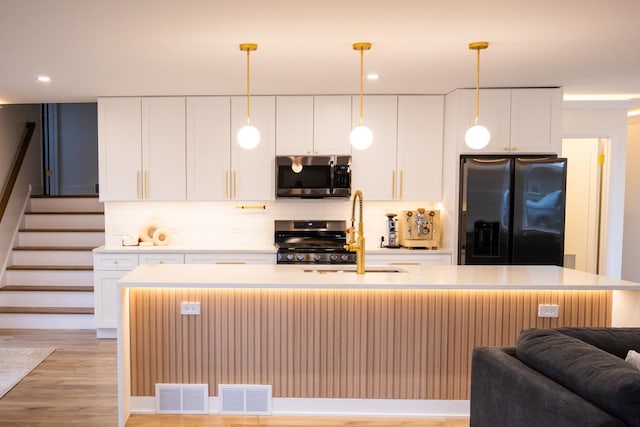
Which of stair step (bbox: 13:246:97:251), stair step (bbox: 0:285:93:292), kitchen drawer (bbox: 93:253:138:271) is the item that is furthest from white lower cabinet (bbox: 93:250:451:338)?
stair step (bbox: 13:246:97:251)

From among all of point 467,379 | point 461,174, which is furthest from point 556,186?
point 467,379

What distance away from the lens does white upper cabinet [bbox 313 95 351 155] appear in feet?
17.0

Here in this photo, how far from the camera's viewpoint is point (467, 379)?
3.37m

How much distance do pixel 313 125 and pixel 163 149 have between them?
1.55m

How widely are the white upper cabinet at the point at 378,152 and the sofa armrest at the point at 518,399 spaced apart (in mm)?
2925

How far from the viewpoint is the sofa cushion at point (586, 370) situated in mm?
1656

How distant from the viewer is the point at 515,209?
183 inches

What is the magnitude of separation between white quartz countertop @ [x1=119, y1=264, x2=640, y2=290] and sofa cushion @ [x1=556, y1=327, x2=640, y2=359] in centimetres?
64

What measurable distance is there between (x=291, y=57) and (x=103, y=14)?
134 cm

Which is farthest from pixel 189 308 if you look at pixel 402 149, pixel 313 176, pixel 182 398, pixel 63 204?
pixel 63 204

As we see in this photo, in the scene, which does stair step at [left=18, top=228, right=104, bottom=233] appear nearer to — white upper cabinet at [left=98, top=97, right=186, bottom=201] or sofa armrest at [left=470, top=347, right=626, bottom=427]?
white upper cabinet at [left=98, top=97, right=186, bottom=201]

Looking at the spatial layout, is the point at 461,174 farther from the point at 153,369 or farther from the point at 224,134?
the point at 153,369

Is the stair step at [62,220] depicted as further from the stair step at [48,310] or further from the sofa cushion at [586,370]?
the sofa cushion at [586,370]

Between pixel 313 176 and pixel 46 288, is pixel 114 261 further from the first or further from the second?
pixel 313 176
